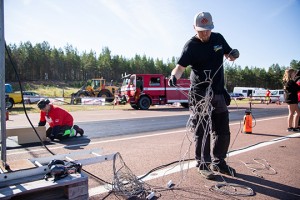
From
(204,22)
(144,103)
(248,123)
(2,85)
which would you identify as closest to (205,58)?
(204,22)

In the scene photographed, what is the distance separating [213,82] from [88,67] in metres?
88.4

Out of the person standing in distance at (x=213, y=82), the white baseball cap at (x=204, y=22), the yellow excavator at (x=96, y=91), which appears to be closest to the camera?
the white baseball cap at (x=204, y=22)

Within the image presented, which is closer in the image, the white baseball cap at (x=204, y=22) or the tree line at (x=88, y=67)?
the white baseball cap at (x=204, y=22)

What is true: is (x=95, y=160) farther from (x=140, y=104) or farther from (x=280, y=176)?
(x=140, y=104)

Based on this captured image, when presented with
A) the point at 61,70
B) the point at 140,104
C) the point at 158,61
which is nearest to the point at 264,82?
the point at 158,61

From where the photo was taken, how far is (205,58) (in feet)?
11.5

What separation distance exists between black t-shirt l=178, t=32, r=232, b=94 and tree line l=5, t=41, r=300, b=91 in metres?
72.5

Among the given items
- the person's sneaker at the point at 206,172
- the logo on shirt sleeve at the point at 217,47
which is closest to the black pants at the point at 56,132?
the person's sneaker at the point at 206,172

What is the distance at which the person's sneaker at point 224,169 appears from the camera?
11.6 ft

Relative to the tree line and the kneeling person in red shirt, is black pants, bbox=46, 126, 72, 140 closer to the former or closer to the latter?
the kneeling person in red shirt

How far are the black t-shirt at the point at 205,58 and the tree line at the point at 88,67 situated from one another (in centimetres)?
7246

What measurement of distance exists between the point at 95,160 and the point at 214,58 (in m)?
2.09

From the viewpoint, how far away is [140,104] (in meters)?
18.1

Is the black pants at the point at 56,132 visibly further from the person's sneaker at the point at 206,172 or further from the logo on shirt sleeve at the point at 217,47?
the logo on shirt sleeve at the point at 217,47
